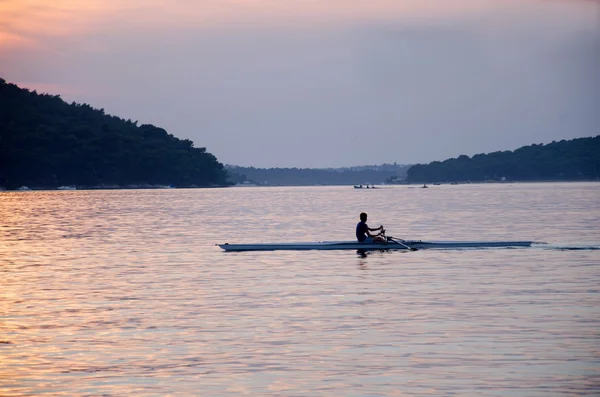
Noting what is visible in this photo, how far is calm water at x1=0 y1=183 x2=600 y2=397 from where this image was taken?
54.7 feet

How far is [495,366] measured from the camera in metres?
17.6

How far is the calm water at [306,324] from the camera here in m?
16.7

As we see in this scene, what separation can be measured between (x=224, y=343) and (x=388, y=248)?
22.2 m

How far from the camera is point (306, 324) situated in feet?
73.9

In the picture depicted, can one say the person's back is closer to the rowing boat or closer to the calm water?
the rowing boat

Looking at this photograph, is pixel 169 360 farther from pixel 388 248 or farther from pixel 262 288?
pixel 388 248

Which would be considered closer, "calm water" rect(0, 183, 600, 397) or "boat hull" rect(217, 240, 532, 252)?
"calm water" rect(0, 183, 600, 397)

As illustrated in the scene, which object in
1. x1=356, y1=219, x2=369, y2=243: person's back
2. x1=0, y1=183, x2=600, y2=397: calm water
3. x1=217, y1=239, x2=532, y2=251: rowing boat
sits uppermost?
x1=356, y1=219, x2=369, y2=243: person's back

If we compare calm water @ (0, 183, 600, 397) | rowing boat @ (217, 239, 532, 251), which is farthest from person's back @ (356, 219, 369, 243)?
calm water @ (0, 183, 600, 397)

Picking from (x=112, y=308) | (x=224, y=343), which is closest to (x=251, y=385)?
(x=224, y=343)

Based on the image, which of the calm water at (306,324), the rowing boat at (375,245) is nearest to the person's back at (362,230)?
the rowing boat at (375,245)

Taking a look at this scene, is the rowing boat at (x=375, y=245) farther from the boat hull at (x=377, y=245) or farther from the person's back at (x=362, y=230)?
the person's back at (x=362, y=230)

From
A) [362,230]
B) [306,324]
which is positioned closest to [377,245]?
[362,230]

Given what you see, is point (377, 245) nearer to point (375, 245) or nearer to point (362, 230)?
point (375, 245)
